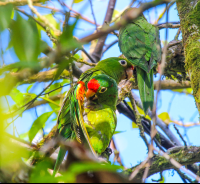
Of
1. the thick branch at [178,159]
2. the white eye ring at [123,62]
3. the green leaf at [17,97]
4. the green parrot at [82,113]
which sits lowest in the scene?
the thick branch at [178,159]

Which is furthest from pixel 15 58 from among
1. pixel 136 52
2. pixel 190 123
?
pixel 190 123

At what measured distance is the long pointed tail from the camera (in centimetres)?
286

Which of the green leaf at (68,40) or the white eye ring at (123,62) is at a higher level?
the white eye ring at (123,62)

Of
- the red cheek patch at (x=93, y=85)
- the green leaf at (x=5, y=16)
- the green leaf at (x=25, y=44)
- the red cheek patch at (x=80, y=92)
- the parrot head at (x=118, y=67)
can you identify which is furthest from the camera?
the parrot head at (x=118, y=67)

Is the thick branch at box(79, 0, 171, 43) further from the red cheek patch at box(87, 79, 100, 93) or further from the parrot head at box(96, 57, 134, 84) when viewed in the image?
the parrot head at box(96, 57, 134, 84)

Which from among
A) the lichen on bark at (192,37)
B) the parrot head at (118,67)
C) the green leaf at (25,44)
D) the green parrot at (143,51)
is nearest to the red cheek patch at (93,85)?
the green parrot at (143,51)

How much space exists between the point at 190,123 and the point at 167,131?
5.64 feet

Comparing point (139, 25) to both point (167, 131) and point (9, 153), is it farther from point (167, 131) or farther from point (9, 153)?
point (9, 153)

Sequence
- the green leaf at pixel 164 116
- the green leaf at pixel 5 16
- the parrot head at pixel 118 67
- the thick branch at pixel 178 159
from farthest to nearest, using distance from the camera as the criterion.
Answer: the green leaf at pixel 164 116 < the parrot head at pixel 118 67 < the thick branch at pixel 178 159 < the green leaf at pixel 5 16

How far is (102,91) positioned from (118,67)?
99 cm

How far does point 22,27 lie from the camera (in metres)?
0.92

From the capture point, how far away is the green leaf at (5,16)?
3.17ft

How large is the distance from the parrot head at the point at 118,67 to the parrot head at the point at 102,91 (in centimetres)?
73

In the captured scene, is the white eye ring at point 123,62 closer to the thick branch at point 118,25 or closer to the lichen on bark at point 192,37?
the lichen on bark at point 192,37
